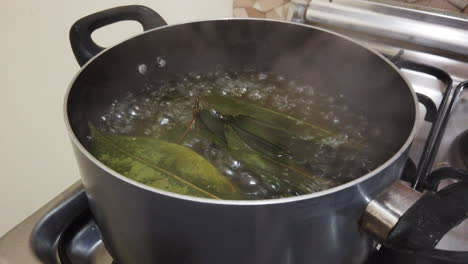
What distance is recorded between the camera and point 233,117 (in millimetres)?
482

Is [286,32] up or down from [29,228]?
up

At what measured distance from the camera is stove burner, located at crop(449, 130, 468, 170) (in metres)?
0.57

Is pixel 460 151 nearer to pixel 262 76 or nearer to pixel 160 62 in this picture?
pixel 262 76

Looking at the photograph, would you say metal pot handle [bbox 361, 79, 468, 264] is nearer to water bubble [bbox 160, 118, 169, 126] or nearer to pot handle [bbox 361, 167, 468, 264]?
pot handle [bbox 361, 167, 468, 264]

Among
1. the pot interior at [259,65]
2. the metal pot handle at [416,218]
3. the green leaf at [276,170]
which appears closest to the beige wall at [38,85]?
the pot interior at [259,65]

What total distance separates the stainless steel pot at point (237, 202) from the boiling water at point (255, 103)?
0.02 m

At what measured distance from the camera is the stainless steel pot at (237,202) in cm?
30

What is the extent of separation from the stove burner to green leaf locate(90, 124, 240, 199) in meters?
0.38

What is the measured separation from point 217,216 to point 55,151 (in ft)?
2.64

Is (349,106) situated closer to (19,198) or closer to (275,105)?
(275,105)

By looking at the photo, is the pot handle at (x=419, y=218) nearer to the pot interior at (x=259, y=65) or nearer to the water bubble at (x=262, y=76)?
the pot interior at (x=259, y=65)

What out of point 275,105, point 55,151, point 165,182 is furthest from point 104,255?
point 55,151

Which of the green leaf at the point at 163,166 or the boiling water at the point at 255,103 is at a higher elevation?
the green leaf at the point at 163,166

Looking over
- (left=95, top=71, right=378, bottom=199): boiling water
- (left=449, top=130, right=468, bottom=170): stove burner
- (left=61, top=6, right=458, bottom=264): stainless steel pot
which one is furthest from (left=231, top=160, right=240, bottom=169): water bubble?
(left=449, top=130, right=468, bottom=170): stove burner
